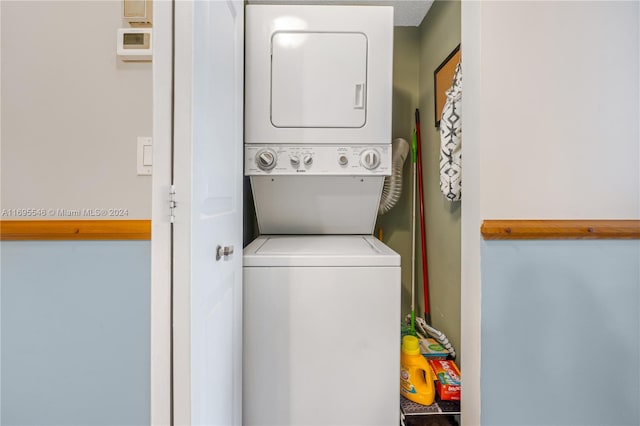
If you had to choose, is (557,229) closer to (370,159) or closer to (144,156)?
(370,159)

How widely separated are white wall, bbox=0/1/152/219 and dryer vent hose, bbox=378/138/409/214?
1604 mm

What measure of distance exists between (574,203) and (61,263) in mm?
1672

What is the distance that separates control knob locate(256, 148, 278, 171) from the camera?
1705 mm

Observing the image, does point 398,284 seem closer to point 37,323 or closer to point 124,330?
point 124,330

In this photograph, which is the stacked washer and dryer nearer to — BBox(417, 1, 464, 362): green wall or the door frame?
BBox(417, 1, 464, 362): green wall

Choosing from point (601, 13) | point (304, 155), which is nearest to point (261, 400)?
point (304, 155)

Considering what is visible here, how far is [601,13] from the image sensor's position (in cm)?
110

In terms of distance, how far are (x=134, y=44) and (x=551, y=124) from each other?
54.3 inches

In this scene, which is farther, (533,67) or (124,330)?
(533,67)

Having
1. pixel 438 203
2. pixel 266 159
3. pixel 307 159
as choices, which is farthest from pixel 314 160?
pixel 438 203

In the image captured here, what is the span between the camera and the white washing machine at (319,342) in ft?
4.47

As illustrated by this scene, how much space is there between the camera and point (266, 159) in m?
1.70

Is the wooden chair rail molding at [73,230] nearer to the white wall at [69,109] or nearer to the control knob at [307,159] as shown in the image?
the white wall at [69,109]

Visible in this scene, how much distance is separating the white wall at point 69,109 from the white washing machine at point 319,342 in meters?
0.64
